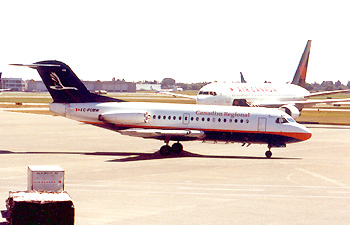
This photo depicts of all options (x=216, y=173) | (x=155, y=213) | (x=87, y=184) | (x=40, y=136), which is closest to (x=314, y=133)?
(x=40, y=136)

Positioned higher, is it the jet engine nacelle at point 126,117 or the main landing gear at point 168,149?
the jet engine nacelle at point 126,117

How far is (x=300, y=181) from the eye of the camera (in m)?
31.6

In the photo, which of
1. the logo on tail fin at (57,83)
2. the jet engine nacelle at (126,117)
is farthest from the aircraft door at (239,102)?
the logo on tail fin at (57,83)

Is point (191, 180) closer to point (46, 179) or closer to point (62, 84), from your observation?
point (46, 179)

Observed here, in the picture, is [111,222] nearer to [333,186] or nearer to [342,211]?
[342,211]

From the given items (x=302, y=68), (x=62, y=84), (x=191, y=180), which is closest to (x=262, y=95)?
(x=302, y=68)

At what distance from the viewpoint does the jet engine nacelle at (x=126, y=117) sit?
4228 centimetres

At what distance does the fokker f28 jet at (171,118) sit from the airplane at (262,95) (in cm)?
2492

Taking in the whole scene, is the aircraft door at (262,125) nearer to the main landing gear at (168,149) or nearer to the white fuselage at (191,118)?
the white fuselage at (191,118)

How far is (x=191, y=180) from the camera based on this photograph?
3086 cm

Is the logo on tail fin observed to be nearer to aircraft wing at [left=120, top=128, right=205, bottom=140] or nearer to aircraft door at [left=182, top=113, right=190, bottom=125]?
aircraft wing at [left=120, top=128, right=205, bottom=140]

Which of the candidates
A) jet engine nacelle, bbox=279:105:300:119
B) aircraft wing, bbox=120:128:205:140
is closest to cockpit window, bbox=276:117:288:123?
aircraft wing, bbox=120:128:205:140

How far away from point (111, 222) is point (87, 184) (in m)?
8.34

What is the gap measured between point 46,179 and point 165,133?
20.7m
